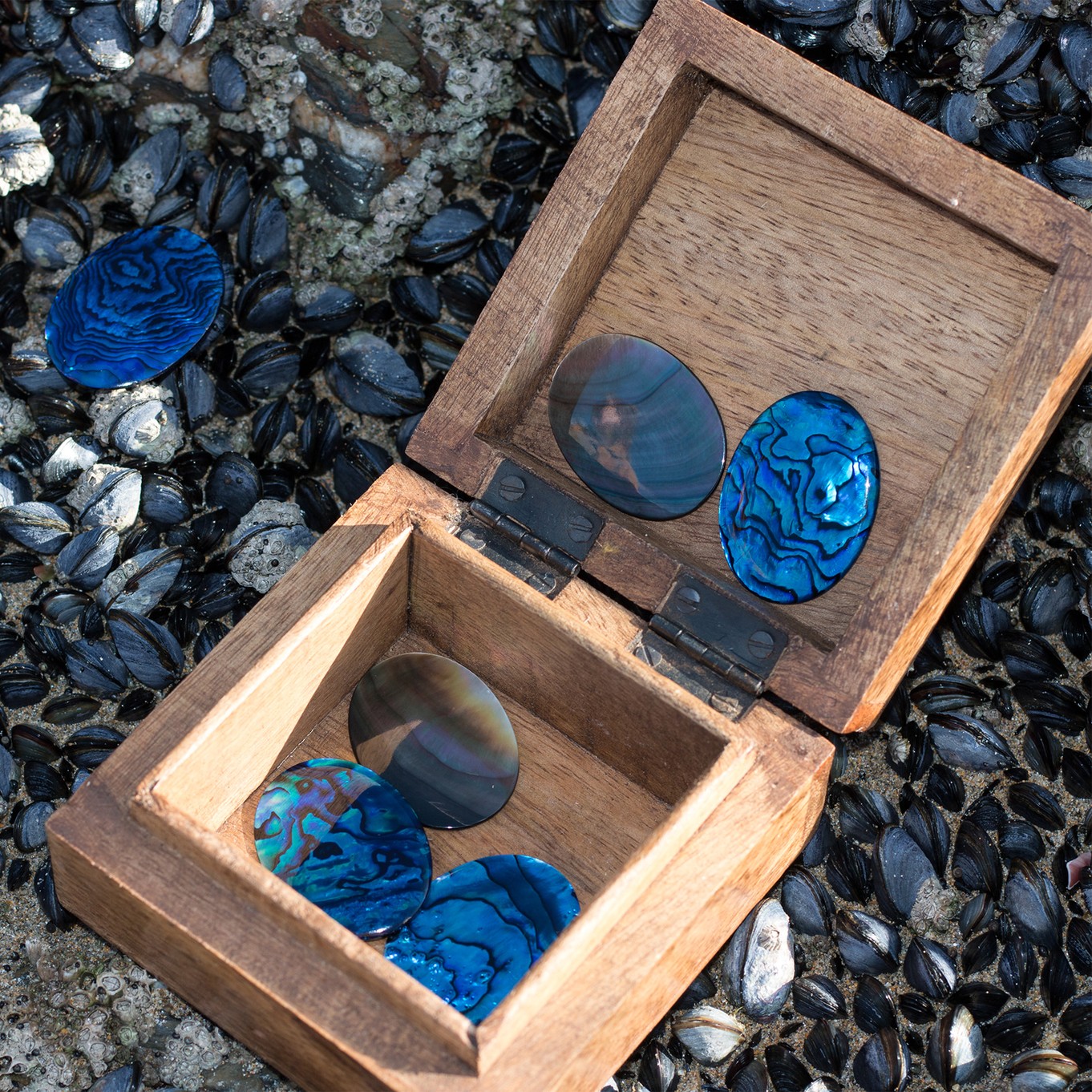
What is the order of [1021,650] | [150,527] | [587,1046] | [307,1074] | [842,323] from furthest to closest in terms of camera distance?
[150,527]
[1021,650]
[842,323]
[307,1074]
[587,1046]

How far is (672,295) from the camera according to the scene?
1.35 m

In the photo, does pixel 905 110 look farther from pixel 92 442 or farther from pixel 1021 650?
pixel 92 442

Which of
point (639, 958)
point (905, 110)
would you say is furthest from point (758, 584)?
point (905, 110)

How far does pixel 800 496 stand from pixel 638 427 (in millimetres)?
173

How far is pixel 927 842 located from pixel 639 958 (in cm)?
41

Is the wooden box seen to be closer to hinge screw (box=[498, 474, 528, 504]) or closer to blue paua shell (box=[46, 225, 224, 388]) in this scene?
hinge screw (box=[498, 474, 528, 504])

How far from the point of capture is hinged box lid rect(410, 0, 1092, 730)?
3.90 ft

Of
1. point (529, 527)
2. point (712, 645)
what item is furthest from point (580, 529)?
point (712, 645)

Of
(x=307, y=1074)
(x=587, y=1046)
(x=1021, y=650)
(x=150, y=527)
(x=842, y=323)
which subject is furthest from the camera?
(x=150, y=527)

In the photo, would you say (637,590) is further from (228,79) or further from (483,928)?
(228,79)

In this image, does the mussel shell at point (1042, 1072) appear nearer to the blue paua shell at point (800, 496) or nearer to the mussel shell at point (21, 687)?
the blue paua shell at point (800, 496)

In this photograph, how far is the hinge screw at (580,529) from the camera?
1318 mm

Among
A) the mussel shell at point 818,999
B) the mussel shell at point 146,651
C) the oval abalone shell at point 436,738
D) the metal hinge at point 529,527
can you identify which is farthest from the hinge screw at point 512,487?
the mussel shell at point 818,999

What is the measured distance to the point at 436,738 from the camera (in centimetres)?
135
